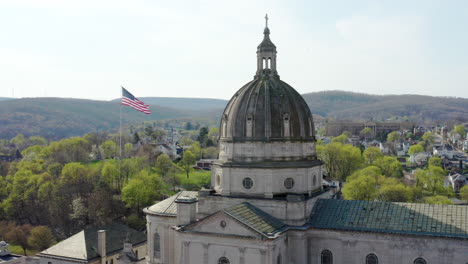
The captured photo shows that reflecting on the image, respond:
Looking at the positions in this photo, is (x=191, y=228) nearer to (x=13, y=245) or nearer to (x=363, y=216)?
(x=363, y=216)

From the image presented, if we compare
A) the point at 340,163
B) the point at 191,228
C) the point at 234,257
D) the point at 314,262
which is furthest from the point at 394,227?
the point at 340,163

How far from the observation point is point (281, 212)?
4131 centimetres

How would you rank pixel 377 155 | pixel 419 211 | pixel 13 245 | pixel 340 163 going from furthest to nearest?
pixel 377 155 < pixel 340 163 < pixel 13 245 < pixel 419 211

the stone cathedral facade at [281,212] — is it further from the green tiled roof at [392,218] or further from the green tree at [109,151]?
the green tree at [109,151]

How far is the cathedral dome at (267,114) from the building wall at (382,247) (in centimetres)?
884

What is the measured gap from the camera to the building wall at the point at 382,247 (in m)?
37.2

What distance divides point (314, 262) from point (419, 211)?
9564 mm

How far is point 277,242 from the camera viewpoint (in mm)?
38312

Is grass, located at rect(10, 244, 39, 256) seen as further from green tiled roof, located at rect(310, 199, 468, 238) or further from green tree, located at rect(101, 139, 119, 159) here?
green tree, located at rect(101, 139, 119, 159)

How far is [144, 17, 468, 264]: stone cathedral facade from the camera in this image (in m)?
37.9

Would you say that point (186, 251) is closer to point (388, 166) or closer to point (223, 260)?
point (223, 260)

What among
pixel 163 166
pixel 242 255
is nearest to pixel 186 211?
pixel 242 255

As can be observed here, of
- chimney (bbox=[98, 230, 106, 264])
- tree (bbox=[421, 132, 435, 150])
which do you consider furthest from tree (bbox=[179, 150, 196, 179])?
tree (bbox=[421, 132, 435, 150])

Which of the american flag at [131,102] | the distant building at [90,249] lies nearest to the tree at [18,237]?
the distant building at [90,249]
